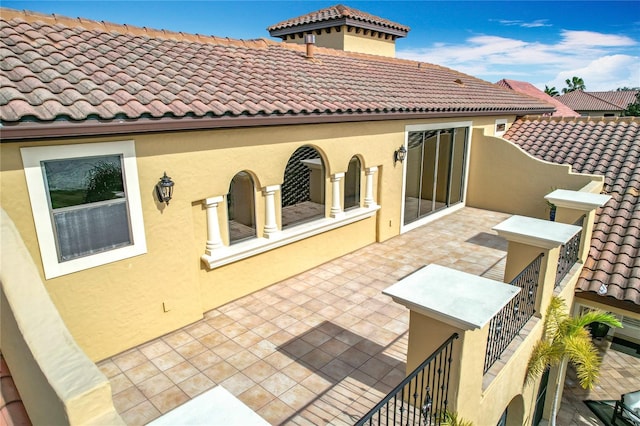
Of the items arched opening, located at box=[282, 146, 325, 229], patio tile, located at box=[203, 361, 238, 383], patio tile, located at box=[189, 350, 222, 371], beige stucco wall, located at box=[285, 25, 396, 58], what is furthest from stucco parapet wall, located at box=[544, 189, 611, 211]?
beige stucco wall, located at box=[285, 25, 396, 58]

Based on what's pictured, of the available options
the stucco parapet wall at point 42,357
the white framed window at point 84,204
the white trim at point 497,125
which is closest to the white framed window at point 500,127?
the white trim at point 497,125

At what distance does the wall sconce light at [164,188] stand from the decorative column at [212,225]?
32.6 inches

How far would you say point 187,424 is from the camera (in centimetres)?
263

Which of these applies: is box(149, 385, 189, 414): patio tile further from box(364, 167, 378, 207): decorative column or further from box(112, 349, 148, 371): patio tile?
box(364, 167, 378, 207): decorative column

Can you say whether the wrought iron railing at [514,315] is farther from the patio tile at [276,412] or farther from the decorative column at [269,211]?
the decorative column at [269,211]

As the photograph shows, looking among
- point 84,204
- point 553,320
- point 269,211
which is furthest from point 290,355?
point 553,320

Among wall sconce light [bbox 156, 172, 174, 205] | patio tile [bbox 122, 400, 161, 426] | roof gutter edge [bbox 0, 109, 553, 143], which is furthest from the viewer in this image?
wall sconce light [bbox 156, 172, 174, 205]

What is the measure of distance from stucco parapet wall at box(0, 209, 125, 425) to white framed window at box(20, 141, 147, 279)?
148 centimetres

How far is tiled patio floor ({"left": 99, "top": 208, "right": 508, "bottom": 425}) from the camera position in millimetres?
5176

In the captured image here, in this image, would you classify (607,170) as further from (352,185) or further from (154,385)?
(154,385)

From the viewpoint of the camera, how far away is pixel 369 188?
10.5m

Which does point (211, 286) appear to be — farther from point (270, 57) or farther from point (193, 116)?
point (270, 57)

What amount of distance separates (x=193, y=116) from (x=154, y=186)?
1.29m

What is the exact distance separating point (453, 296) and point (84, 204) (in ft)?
17.0
